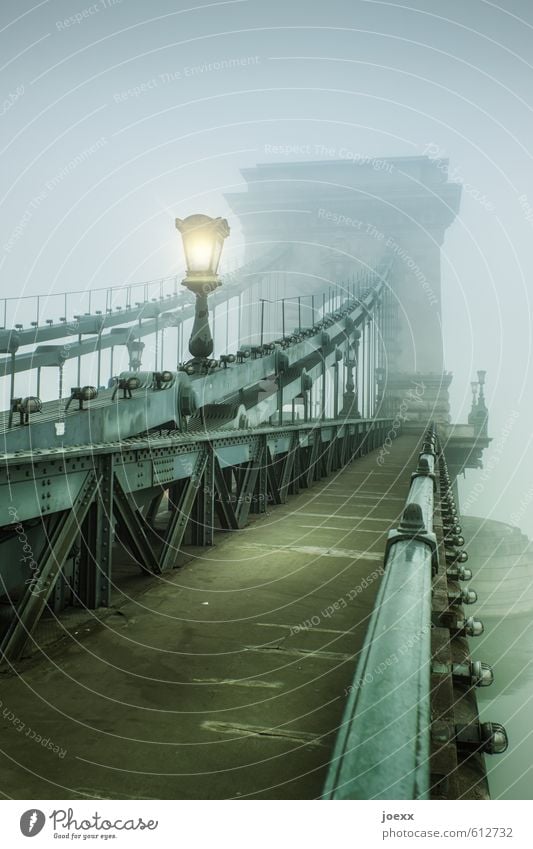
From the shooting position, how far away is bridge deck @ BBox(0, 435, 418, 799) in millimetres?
2420

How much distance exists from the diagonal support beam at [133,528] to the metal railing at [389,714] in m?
3.26

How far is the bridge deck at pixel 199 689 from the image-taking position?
7.94ft

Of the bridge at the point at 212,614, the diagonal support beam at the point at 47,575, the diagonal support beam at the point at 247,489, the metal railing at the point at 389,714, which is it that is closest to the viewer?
the metal railing at the point at 389,714

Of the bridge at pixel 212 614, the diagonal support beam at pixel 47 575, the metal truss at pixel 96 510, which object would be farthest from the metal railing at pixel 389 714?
the diagonal support beam at pixel 47 575

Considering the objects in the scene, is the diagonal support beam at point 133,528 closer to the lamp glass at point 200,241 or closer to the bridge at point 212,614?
the bridge at point 212,614

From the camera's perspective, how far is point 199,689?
3.21m

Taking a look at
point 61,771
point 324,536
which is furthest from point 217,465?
point 61,771

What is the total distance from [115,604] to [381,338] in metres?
43.6

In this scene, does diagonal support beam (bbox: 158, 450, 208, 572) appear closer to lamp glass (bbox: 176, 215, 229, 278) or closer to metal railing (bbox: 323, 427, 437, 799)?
lamp glass (bbox: 176, 215, 229, 278)
